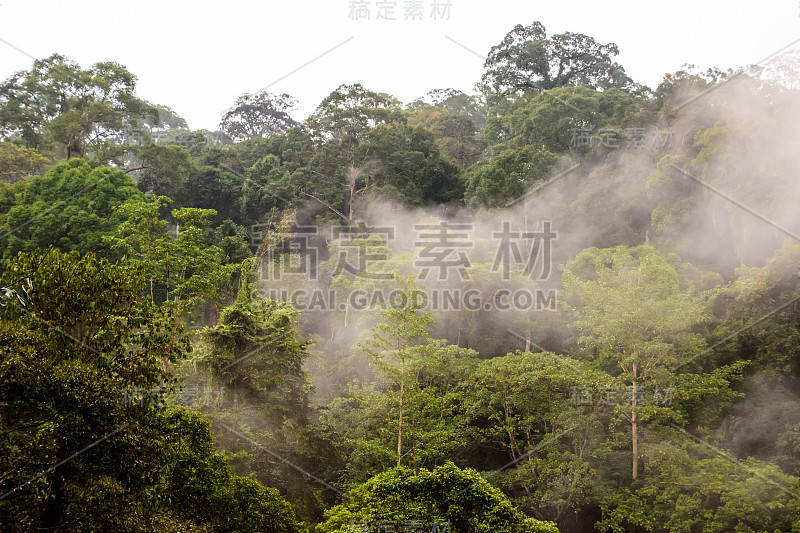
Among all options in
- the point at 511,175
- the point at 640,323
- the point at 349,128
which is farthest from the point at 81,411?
the point at 349,128

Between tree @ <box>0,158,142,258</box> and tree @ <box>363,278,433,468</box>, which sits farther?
tree @ <box>0,158,142,258</box>

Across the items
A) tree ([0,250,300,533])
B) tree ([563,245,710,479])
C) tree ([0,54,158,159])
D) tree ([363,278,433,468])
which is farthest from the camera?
tree ([0,54,158,159])

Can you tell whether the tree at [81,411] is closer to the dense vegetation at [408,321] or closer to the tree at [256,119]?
the dense vegetation at [408,321]

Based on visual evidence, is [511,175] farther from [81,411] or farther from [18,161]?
[18,161]

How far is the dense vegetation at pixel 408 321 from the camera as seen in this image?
7.00m

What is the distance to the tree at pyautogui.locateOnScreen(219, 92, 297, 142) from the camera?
148 ft

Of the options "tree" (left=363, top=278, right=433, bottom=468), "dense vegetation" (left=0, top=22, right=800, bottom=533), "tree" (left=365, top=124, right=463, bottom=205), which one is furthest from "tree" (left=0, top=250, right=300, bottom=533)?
"tree" (left=365, top=124, right=463, bottom=205)

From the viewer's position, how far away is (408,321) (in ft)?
44.2

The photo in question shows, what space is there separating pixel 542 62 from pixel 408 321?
2496 centimetres

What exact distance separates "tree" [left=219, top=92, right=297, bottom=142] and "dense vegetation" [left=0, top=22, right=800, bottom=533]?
15.2m

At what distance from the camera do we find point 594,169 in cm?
2428

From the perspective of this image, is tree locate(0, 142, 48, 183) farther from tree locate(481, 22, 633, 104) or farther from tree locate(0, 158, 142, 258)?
tree locate(481, 22, 633, 104)

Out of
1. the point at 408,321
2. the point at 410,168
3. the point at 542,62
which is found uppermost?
the point at 542,62

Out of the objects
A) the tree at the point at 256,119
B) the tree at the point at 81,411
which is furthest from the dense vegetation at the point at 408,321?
the tree at the point at 256,119
